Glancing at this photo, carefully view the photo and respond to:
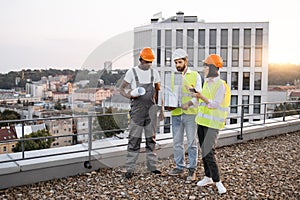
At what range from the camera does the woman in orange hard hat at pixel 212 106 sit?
345 centimetres

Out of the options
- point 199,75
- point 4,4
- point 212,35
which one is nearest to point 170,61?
point 199,75

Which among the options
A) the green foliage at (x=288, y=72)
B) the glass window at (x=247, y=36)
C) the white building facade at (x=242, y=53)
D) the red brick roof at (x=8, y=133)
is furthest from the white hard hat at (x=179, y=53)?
the glass window at (x=247, y=36)

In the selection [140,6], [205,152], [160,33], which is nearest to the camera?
[205,152]

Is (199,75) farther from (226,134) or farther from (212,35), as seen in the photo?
(212,35)

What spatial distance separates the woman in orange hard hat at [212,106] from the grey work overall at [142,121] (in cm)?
55

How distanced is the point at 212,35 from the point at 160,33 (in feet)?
108

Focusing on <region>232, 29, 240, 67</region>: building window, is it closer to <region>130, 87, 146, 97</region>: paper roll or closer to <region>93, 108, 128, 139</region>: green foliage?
<region>93, 108, 128, 139</region>: green foliage

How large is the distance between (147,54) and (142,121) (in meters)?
0.79

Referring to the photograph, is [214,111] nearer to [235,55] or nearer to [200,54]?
[200,54]

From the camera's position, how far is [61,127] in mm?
4281

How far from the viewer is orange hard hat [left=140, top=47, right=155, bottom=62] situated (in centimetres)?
364

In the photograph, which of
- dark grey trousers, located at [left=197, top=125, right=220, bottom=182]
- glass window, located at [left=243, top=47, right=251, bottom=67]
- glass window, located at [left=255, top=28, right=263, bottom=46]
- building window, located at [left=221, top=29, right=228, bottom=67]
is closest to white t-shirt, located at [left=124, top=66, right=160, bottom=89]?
dark grey trousers, located at [left=197, top=125, right=220, bottom=182]

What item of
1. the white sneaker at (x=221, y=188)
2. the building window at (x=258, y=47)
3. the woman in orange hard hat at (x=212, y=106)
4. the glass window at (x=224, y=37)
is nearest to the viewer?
the woman in orange hard hat at (x=212, y=106)

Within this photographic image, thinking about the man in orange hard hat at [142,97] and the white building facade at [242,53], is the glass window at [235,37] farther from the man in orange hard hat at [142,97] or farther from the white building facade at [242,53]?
the man in orange hard hat at [142,97]
